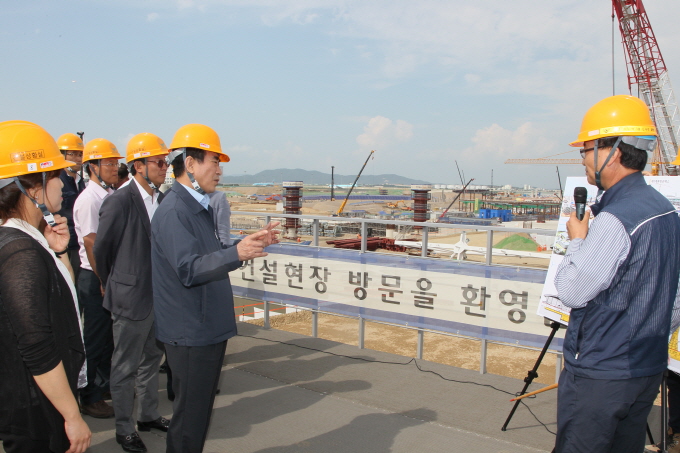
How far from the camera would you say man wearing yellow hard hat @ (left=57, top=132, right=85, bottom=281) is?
195 inches

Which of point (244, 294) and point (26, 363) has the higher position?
point (26, 363)

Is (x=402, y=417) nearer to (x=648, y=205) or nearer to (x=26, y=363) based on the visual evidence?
(x=648, y=205)

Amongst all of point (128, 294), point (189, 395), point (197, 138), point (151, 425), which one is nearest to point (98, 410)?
point (151, 425)

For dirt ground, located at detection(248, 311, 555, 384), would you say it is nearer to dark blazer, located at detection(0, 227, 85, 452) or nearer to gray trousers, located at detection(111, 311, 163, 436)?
gray trousers, located at detection(111, 311, 163, 436)

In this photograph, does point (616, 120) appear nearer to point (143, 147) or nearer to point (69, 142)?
point (143, 147)

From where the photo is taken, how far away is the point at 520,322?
15.2 feet

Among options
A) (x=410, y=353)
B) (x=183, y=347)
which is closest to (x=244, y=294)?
(x=183, y=347)

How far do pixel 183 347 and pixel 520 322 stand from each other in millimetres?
3416

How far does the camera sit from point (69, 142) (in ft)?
18.2

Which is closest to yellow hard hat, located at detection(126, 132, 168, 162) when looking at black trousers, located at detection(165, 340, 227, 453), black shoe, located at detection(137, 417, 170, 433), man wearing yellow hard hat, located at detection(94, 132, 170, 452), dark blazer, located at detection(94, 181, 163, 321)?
man wearing yellow hard hat, located at detection(94, 132, 170, 452)

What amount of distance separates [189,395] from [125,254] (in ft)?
4.76

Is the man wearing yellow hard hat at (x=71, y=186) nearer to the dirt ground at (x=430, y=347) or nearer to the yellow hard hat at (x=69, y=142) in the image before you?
the yellow hard hat at (x=69, y=142)

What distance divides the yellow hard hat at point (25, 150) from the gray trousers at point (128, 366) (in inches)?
74.7

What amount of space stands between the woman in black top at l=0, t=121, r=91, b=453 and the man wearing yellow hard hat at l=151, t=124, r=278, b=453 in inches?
24.6
